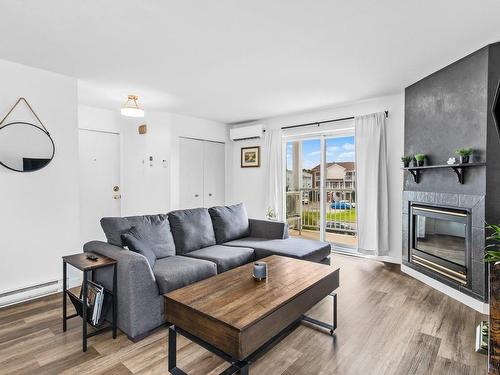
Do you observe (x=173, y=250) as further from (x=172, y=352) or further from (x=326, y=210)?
(x=326, y=210)

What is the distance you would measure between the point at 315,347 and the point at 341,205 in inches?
124

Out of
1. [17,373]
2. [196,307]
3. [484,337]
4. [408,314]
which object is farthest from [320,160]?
[17,373]

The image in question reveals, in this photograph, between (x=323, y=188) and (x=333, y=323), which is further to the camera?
(x=323, y=188)

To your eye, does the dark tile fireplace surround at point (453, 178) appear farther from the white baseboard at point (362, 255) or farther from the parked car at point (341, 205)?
the parked car at point (341, 205)

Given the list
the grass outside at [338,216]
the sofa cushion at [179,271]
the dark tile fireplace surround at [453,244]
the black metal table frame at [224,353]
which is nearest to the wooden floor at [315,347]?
the black metal table frame at [224,353]

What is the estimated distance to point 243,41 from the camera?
2473mm

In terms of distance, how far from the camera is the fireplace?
2863 millimetres

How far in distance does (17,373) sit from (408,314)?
3.03 metres

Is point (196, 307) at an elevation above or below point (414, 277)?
above

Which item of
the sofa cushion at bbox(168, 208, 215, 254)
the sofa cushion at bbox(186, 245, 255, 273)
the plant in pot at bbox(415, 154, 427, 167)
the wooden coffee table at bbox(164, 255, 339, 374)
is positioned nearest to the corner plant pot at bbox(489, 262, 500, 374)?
the wooden coffee table at bbox(164, 255, 339, 374)

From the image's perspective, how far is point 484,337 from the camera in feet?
6.65

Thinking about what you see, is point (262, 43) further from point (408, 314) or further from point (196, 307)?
point (408, 314)

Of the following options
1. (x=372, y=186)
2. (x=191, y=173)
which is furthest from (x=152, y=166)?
(x=372, y=186)

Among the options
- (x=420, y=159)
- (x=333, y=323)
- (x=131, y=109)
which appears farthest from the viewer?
(x=131, y=109)
